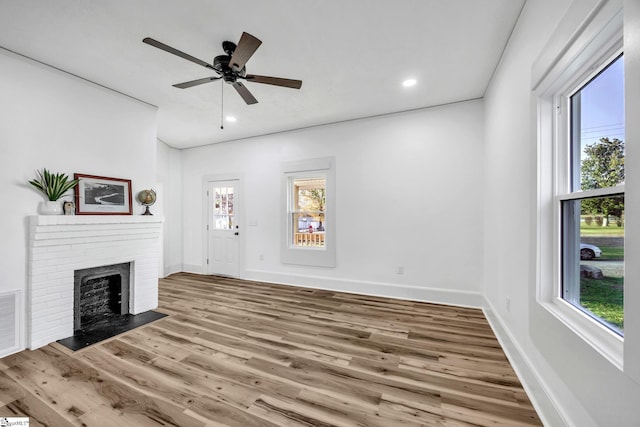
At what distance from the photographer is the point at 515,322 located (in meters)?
2.17

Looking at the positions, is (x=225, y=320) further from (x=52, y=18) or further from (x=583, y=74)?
(x=583, y=74)

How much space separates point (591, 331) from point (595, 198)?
25.9 inches

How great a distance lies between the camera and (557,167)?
1.57 meters

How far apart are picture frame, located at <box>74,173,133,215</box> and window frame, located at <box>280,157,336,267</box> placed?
7.55 feet

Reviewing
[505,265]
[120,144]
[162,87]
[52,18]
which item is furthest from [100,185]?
[505,265]

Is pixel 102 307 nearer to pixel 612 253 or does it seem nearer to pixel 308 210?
pixel 308 210

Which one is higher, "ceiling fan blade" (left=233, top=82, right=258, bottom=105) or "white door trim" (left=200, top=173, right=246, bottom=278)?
"ceiling fan blade" (left=233, top=82, right=258, bottom=105)

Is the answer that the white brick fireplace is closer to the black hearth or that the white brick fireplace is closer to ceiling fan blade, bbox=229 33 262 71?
the black hearth

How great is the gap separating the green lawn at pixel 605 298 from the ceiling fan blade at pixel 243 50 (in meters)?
2.37

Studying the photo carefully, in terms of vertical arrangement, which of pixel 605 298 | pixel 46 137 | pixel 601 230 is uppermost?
pixel 46 137

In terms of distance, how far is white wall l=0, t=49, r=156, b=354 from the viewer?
2.32 metres

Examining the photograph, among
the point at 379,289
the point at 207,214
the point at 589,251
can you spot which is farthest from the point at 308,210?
the point at 589,251

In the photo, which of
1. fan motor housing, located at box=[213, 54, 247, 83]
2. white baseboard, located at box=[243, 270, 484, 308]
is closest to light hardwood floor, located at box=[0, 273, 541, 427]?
white baseboard, located at box=[243, 270, 484, 308]

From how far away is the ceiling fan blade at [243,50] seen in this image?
171 cm
